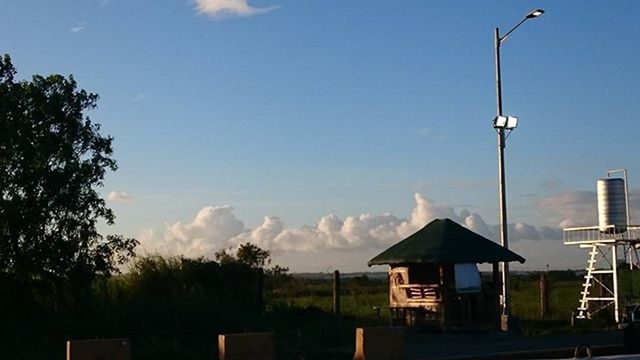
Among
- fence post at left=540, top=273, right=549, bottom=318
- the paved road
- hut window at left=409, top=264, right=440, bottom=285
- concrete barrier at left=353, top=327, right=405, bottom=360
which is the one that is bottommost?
the paved road

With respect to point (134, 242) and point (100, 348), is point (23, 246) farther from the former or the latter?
point (100, 348)

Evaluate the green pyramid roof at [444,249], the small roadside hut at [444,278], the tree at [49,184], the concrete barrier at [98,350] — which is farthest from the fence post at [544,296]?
the concrete barrier at [98,350]

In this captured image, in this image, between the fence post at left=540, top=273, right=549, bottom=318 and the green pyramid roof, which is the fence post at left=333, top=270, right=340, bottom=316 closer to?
the green pyramid roof

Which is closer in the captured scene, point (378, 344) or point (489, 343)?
point (378, 344)

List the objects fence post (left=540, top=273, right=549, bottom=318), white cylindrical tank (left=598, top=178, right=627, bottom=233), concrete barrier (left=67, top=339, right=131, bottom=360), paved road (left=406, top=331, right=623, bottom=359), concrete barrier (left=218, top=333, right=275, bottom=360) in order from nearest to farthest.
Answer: concrete barrier (left=67, top=339, right=131, bottom=360) < concrete barrier (left=218, top=333, right=275, bottom=360) < paved road (left=406, top=331, right=623, bottom=359) < white cylindrical tank (left=598, top=178, right=627, bottom=233) < fence post (left=540, top=273, right=549, bottom=318)

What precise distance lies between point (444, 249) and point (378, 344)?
10.3 meters

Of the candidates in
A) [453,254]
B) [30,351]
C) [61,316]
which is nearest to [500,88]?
[453,254]

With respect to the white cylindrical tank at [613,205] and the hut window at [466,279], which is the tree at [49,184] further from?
the white cylindrical tank at [613,205]

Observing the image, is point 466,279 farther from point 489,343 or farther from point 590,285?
point 590,285

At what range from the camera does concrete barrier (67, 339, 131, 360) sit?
16969 mm

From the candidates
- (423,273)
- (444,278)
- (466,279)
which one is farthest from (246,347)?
(423,273)

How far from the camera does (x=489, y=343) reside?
84.8 feet

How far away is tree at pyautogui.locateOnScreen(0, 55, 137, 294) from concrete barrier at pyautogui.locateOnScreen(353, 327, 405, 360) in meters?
10.0

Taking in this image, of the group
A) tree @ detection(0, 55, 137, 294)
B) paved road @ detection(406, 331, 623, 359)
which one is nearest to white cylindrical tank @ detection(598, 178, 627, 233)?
paved road @ detection(406, 331, 623, 359)
